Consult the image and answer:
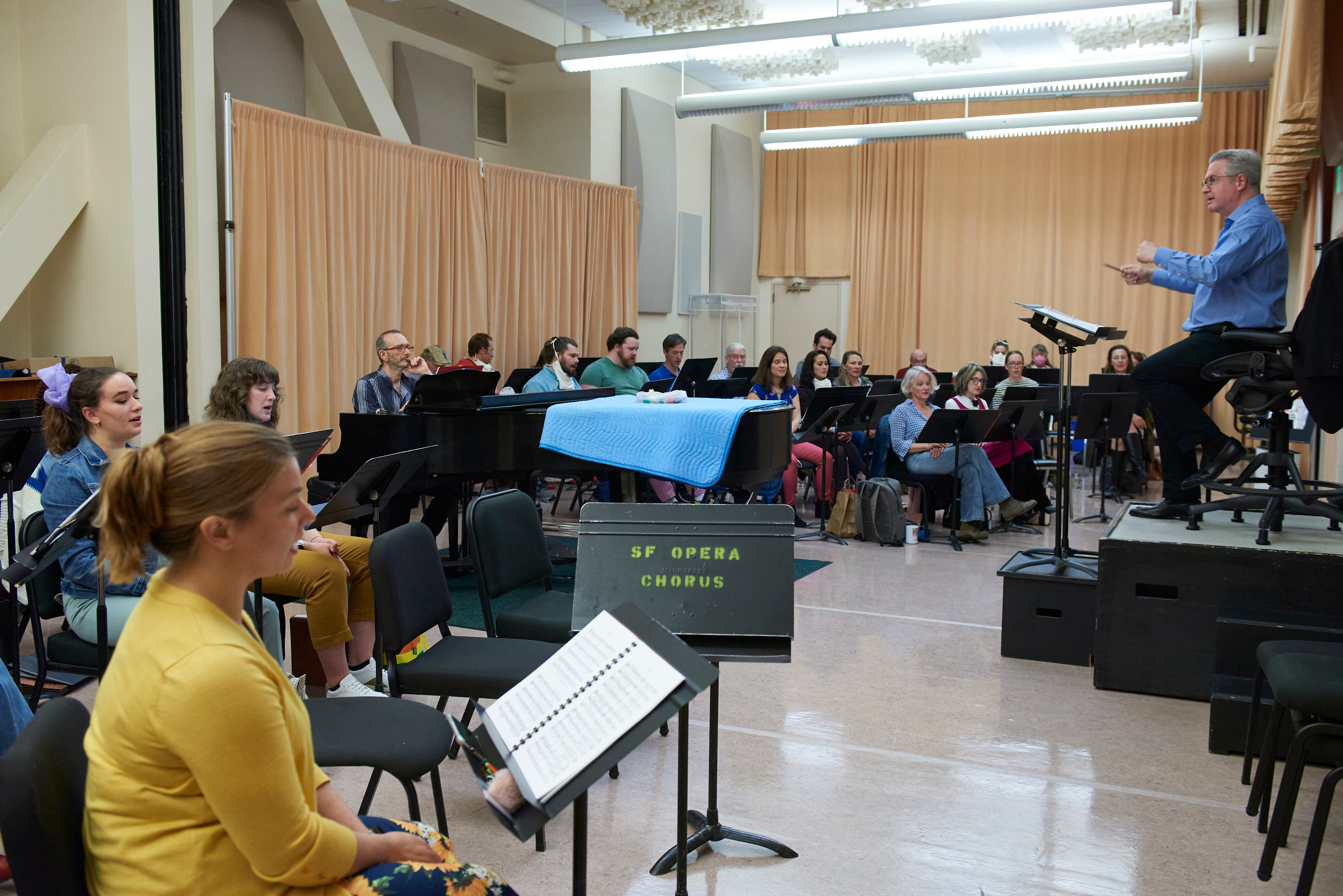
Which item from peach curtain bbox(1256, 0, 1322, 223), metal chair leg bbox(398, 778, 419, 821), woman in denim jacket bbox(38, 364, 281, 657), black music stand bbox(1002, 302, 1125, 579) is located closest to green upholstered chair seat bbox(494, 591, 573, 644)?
woman in denim jacket bbox(38, 364, 281, 657)

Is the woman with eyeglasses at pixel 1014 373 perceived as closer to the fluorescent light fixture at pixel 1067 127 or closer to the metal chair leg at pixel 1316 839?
the fluorescent light fixture at pixel 1067 127

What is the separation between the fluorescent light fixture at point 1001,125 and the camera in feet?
31.2

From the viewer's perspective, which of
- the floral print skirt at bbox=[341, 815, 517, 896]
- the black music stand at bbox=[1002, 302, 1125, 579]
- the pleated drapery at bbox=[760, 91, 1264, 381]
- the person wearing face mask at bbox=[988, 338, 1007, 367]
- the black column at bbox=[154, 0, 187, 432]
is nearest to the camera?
the floral print skirt at bbox=[341, 815, 517, 896]

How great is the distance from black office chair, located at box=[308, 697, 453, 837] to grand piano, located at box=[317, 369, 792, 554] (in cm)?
253

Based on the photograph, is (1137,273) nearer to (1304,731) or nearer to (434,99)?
(1304,731)

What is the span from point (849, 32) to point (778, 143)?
148 inches

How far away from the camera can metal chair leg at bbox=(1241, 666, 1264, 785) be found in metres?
2.75

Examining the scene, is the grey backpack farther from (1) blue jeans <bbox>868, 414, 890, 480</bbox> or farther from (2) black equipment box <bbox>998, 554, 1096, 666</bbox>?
(2) black equipment box <bbox>998, 554, 1096, 666</bbox>

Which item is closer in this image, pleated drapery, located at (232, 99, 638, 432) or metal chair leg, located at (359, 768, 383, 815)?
metal chair leg, located at (359, 768, 383, 815)

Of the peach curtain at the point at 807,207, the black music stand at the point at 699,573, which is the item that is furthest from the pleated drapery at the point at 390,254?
the black music stand at the point at 699,573

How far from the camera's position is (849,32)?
742 centimetres

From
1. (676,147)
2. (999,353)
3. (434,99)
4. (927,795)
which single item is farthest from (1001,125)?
(927,795)

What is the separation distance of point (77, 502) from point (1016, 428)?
18.0 ft

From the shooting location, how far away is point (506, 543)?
3.21 meters
